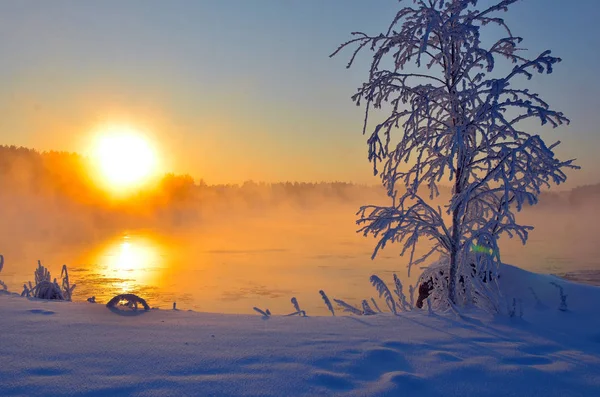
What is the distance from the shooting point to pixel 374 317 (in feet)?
17.2

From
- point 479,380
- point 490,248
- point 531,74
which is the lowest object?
point 479,380

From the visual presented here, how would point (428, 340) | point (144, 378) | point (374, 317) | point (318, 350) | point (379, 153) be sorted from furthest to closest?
point (379, 153) < point (374, 317) < point (428, 340) < point (318, 350) < point (144, 378)

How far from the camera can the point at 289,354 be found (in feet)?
11.9

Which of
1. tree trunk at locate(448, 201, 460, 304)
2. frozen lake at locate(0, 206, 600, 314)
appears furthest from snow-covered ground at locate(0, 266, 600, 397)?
frozen lake at locate(0, 206, 600, 314)

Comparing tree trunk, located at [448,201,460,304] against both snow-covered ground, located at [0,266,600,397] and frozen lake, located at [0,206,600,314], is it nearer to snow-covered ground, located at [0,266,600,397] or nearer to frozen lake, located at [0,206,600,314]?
snow-covered ground, located at [0,266,600,397]

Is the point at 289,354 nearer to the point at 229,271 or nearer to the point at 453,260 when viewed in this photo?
the point at 453,260

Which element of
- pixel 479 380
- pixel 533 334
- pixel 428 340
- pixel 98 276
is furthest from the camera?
pixel 98 276

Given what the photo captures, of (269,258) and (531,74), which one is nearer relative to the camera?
(531,74)

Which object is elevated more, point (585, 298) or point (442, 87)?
point (442, 87)

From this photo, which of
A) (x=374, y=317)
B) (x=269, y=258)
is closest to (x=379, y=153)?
(x=374, y=317)

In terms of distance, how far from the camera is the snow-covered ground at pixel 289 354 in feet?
9.89

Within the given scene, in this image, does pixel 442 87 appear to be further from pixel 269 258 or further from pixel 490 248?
pixel 269 258

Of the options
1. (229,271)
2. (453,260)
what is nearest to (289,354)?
(453,260)

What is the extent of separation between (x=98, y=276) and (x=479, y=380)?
28.5 meters
